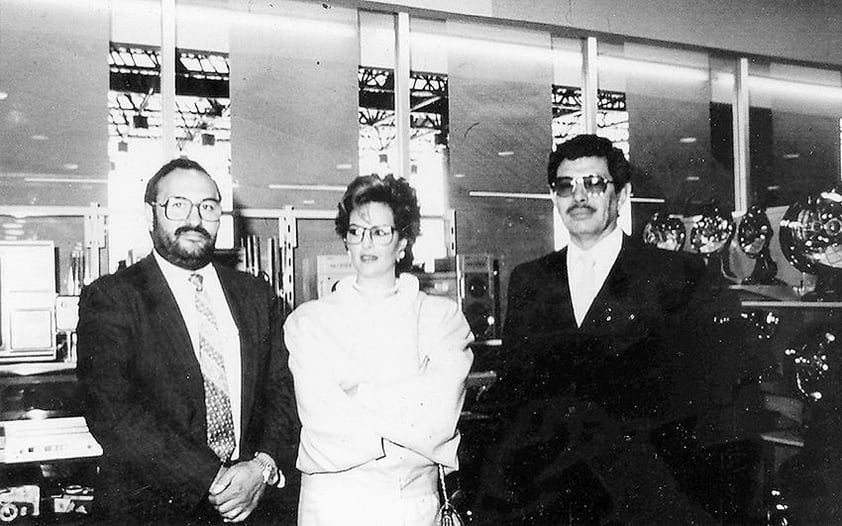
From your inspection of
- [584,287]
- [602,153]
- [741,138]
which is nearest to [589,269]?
[584,287]

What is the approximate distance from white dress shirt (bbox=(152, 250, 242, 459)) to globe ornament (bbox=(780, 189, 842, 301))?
8.79 ft

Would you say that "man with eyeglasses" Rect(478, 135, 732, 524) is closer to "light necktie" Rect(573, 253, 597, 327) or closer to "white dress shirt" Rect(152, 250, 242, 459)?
Answer: "light necktie" Rect(573, 253, 597, 327)

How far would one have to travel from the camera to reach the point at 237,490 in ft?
6.70

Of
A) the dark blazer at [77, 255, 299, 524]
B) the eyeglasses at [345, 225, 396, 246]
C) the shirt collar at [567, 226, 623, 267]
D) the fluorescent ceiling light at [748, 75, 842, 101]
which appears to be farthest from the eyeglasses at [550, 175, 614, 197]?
the fluorescent ceiling light at [748, 75, 842, 101]

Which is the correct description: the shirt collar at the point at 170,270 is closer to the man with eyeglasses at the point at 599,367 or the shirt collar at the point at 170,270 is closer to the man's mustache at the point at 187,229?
the man's mustache at the point at 187,229

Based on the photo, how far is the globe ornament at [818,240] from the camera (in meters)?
3.30

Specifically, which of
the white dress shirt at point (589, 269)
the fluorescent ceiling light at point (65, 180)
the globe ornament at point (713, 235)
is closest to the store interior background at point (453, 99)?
the fluorescent ceiling light at point (65, 180)

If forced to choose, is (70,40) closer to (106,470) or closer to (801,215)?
(106,470)

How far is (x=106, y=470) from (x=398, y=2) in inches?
123

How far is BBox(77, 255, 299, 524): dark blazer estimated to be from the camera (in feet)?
6.51

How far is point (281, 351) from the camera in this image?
228 centimetres

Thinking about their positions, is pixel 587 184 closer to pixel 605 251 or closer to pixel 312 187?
pixel 605 251

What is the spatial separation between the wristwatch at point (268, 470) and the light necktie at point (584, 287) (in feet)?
3.42

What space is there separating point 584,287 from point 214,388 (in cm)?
121
